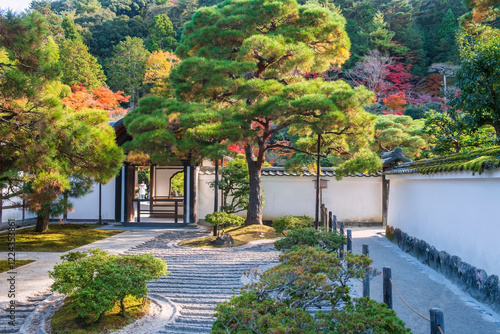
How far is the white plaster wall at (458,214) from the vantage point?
241 inches

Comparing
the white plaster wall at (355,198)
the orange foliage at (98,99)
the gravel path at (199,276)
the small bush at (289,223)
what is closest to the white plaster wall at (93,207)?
the gravel path at (199,276)

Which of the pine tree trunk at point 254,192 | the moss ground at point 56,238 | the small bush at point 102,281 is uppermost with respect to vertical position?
the pine tree trunk at point 254,192

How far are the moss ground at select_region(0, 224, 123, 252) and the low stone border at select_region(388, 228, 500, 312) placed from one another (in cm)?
852

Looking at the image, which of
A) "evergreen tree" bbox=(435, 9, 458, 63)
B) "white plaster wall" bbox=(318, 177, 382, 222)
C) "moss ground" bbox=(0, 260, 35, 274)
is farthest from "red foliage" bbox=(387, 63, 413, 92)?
"moss ground" bbox=(0, 260, 35, 274)

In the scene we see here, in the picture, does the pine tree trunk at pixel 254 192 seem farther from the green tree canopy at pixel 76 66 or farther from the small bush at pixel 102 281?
the green tree canopy at pixel 76 66

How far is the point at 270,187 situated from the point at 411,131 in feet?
24.4

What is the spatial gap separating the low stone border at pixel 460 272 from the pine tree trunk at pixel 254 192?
451cm

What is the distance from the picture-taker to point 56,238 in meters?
12.0

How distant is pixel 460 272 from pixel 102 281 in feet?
18.8

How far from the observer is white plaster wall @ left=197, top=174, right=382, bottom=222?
1589 cm

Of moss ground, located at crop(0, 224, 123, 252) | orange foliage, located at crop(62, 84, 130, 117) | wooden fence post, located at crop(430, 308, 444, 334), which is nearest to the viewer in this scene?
wooden fence post, located at crop(430, 308, 444, 334)

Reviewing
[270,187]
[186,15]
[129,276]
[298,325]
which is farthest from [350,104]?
[186,15]

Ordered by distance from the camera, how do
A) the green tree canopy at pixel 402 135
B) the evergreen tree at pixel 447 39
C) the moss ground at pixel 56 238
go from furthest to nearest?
1. the evergreen tree at pixel 447 39
2. the green tree canopy at pixel 402 135
3. the moss ground at pixel 56 238

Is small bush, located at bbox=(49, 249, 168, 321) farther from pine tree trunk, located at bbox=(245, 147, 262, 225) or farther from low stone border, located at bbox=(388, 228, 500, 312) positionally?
pine tree trunk, located at bbox=(245, 147, 262, 225)
